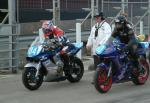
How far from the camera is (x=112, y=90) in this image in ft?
36.4

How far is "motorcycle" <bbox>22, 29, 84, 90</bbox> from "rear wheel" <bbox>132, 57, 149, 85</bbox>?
1.43m

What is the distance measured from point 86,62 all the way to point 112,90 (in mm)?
5189

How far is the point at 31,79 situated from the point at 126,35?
2.26 meters

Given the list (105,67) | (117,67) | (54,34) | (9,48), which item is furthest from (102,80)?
(9,48)

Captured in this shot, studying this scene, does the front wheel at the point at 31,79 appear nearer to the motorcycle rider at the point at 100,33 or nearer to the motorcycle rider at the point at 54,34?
the motorcycle rider at the point at 54,34

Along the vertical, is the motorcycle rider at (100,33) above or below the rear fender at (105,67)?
above

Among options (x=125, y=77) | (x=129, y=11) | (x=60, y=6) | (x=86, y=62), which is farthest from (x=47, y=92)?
(x=129, y=11)

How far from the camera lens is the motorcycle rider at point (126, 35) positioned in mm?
11281

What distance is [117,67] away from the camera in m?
10.9

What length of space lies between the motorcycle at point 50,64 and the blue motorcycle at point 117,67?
1174 millimetres

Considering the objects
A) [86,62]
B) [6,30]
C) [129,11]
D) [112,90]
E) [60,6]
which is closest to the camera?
[112,90]

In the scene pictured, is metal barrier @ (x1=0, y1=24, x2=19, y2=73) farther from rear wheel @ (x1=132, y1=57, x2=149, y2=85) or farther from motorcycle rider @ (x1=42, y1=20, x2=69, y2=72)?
rear wheel @ (x1=132, y1=57, x2=149, y2=85)

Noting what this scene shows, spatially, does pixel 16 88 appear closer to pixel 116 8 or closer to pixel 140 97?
pixel 140 97

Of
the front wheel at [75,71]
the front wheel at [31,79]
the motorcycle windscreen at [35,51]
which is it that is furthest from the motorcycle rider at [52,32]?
the front wheel at [31,79]
